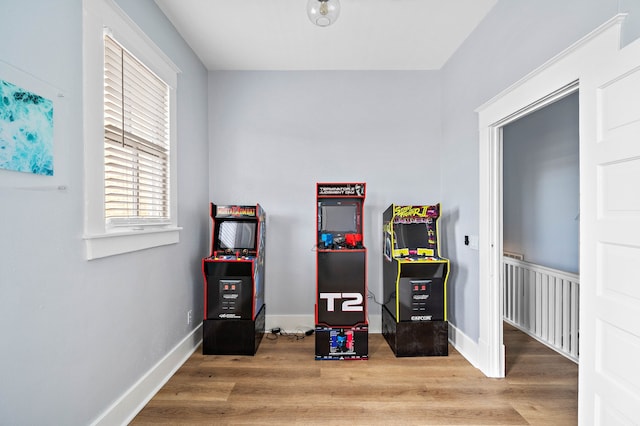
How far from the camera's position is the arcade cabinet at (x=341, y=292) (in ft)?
9.11

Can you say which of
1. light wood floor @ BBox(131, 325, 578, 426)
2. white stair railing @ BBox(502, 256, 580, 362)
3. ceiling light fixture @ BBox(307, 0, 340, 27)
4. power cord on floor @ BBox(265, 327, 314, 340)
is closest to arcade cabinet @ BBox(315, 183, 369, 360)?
light wood floor @ BBox(131, 325, 578, 426)

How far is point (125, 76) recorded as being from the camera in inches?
78.3

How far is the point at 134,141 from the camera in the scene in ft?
6.89

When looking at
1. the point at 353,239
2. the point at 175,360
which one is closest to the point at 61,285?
the point at 175,360

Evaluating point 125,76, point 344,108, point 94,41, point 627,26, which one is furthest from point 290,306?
point 627,26

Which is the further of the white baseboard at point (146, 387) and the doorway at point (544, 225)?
the doorway at point (544, 225)

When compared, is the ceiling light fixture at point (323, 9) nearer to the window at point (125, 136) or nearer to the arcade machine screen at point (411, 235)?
the window at point (125, 136)

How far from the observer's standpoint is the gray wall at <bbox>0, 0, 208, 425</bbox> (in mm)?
1220

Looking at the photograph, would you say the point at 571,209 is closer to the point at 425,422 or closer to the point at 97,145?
the point at 425,422

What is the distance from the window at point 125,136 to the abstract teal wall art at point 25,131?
247 millimetres

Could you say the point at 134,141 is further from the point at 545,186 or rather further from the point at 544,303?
the point at 544,303

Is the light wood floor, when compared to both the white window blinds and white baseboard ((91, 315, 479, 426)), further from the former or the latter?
the white window blinds

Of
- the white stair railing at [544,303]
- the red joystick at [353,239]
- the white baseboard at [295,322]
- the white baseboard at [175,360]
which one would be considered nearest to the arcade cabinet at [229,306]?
the white baseboard at [175,360]

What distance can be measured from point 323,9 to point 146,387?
294 centimetres
